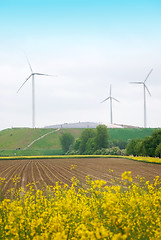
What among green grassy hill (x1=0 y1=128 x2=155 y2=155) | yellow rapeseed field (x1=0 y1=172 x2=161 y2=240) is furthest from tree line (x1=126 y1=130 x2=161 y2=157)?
green grassy hill (x1=0 y1=128 x2=155 y2=155)

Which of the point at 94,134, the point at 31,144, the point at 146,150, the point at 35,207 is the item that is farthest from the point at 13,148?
the point at 35,207

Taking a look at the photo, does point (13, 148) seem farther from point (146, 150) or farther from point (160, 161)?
point (160, 161)

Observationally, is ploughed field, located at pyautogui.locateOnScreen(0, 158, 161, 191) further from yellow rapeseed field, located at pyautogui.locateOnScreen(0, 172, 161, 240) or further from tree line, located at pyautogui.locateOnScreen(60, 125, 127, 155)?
tree line, located at pyautogui.locateOnScreen(60, 125, 127, 155)

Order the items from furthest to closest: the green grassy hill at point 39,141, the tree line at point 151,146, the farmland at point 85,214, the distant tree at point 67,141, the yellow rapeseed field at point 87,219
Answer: the green grassy hill at point 39,141
the distant tree at point 67,141
the tree line at point 151,146
the farmland at point 85,214
the yellow rapeseed field at point 87,219

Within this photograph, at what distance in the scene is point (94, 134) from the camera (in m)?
129

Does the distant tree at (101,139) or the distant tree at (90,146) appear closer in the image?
the distant tree at (90,146)

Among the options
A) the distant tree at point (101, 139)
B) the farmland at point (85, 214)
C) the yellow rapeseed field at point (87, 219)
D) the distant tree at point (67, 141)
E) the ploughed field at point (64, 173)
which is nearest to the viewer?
the yellow rapeseed field at point (87, 219)

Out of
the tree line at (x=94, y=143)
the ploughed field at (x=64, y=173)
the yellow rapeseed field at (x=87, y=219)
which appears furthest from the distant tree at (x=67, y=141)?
the yellow rapeseed field at (x=87, y=219)

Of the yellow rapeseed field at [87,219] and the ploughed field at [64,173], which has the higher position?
the yellow rapeseed field at [87,219]

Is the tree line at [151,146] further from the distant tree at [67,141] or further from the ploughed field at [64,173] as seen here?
the distant tree at [67,141]

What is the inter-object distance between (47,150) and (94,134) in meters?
40.6

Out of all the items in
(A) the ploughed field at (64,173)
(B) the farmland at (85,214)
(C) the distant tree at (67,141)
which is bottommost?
(A) the ploughed field at (64,173)

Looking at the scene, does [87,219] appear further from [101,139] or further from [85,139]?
[85,139]

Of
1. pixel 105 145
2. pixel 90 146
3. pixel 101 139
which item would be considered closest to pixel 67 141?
pixel 90 146
